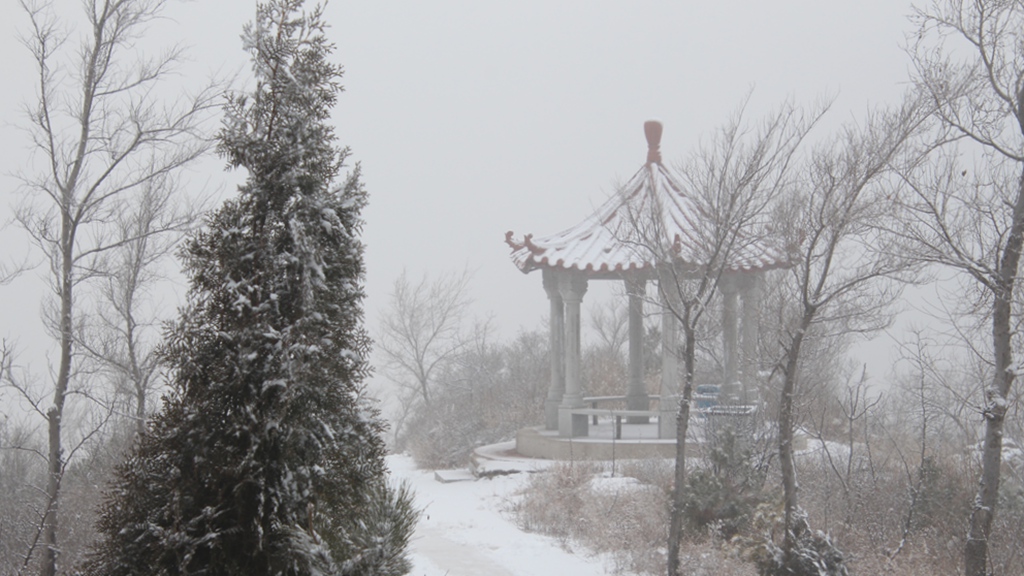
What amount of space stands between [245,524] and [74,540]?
6.84m

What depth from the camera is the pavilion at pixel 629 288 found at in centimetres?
1330

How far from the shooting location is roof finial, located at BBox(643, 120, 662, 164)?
16.2 metres

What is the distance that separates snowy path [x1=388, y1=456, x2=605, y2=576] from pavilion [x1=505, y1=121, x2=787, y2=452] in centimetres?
283

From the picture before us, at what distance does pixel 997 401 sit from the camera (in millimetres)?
6258

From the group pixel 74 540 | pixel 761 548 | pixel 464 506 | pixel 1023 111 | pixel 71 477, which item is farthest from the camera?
pixel 71 477

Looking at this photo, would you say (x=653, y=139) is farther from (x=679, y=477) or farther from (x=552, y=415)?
(x=679, y=477)

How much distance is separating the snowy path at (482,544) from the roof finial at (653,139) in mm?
6954

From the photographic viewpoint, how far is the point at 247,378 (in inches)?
140

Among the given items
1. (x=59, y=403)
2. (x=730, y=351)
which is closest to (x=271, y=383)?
(x=59, y=403)

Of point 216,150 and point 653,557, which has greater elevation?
point 216,150

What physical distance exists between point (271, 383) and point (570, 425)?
1151 cm

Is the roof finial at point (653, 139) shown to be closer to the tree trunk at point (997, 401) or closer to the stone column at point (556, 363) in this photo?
the stone column at point (556, 363)

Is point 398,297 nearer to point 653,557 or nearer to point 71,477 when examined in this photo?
point 71,477

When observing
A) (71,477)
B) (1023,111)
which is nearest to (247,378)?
(1023,111)
